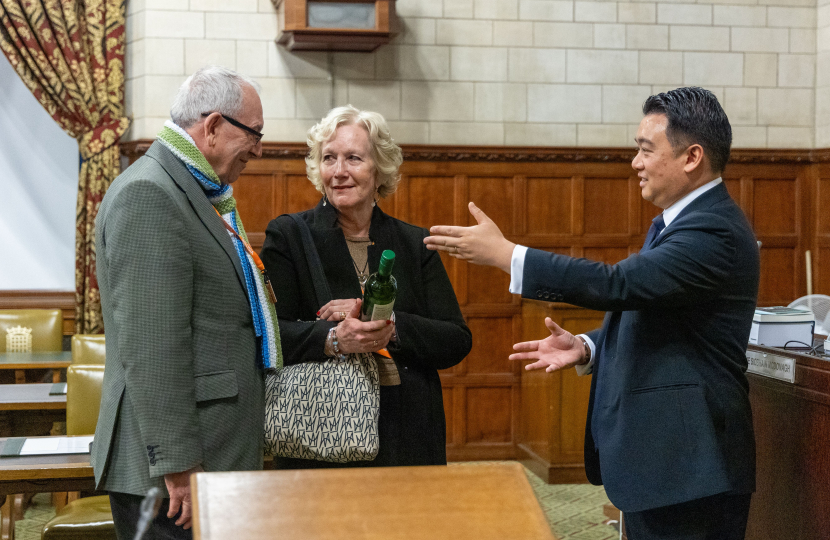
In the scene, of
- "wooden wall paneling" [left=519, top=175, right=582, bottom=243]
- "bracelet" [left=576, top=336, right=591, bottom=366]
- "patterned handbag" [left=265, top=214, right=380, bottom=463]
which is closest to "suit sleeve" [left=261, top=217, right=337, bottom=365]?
"patterned handbag" [left=265, top=214, right=380, bottom=463]

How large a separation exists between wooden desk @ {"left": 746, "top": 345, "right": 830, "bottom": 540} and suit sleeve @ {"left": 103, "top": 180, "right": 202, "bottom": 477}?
70.0 inches

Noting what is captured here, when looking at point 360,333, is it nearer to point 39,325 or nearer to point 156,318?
point 156,318

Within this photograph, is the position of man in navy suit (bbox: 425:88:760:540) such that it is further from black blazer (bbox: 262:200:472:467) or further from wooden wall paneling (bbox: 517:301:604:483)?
wooden wall paneling (bbox: 517:301:604:483)

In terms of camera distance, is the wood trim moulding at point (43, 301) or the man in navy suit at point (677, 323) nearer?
the man in navy suit at point (677, 323)

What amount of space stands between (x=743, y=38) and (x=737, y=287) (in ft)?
16.5

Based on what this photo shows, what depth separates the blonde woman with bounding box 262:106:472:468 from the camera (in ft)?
6.97

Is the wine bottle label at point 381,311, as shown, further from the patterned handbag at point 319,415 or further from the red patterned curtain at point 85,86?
the red patterned curtain at point 85,86

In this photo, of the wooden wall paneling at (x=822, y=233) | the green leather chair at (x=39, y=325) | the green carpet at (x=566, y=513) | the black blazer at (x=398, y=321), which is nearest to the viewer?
the black blazer at (x=398, y=321)

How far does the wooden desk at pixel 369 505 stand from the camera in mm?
1166

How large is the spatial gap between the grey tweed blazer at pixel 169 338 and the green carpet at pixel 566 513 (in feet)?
8.82

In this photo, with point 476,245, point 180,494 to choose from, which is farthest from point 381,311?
point 180,494

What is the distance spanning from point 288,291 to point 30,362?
2.79 meters

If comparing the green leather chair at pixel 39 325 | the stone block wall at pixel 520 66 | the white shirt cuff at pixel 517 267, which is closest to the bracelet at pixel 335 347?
the white shirt cuff at pixel 517 267

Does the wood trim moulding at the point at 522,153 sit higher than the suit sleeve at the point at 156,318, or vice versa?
the wood trim moulding at the point at 522,153
